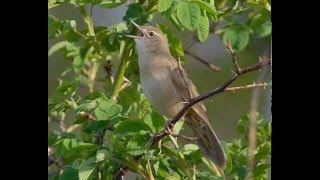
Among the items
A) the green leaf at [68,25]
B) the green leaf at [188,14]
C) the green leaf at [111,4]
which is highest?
the green leaf at [188,14]

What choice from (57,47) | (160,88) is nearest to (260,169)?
(160,88)

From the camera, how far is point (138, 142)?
2.55m

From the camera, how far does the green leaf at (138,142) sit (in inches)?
97.9

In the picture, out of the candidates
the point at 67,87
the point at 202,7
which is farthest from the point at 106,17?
the point at 202,7

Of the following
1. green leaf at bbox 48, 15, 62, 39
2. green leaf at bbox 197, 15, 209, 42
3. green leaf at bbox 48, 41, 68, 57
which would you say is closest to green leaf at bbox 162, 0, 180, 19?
green leaf at bbox 197, 15, 209, 42

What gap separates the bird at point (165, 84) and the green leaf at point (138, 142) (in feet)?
1.48

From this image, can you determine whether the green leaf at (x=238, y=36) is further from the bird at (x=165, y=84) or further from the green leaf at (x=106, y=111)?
the green leaf at (x=106, y=111)

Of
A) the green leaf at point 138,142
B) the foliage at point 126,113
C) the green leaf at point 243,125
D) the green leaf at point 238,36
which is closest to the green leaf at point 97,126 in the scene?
the foliage at point 126,113

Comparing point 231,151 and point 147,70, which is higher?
point 147,70

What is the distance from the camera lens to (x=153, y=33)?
3.32 metres

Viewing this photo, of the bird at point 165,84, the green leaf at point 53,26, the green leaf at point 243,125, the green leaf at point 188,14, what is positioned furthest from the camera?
the green leaf at point 243,125
